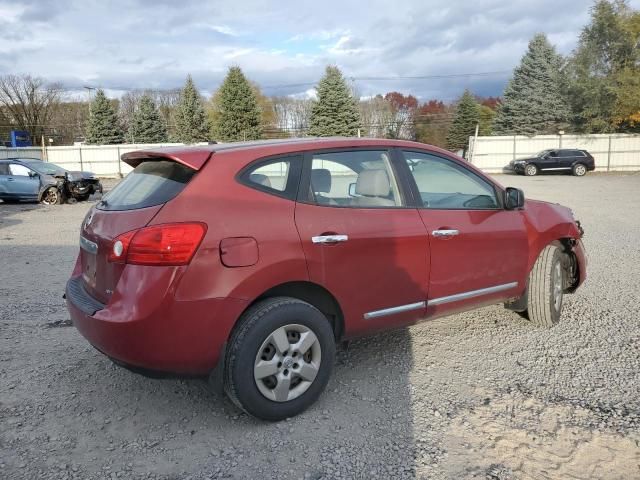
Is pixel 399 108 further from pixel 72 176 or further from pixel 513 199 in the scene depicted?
pixel 513 199

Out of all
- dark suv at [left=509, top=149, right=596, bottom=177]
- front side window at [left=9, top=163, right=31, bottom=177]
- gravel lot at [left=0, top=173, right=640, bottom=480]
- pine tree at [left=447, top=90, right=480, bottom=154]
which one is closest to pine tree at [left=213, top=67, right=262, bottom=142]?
pine tree at [left=447, top=90, right=480, bottom=154]

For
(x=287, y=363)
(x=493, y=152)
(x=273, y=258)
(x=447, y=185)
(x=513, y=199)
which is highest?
(x=493, y=152)

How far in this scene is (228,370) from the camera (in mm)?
3021

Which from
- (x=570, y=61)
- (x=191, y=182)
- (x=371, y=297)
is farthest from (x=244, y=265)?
(x=570, y=61)

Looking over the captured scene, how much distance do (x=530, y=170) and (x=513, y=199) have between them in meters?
30.1

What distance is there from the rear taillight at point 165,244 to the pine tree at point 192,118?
46.5 metres

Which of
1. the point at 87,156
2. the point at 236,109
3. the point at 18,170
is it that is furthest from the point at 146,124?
the point at 18,170

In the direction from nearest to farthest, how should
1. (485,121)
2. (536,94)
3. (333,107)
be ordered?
(333,107) < (536,94) < (485,121)

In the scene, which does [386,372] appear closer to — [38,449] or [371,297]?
[371,297]

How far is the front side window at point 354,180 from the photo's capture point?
344 centimetres

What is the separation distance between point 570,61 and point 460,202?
3869 centimetres

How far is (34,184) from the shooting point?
57.2ft

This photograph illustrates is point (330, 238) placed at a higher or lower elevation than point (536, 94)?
lower

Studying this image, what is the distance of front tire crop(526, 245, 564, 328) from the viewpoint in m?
4.65
